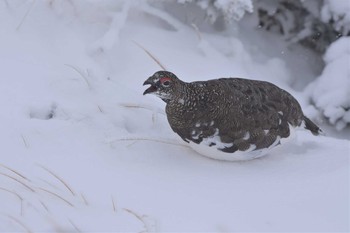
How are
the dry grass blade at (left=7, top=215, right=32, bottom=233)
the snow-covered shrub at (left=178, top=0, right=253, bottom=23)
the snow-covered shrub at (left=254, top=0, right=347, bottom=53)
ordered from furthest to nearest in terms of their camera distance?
the snow-covered shrub at (left=254, top=0, right=347, bottom=53), the snow-covered shrub at (left=178, top=0, right=253, bottom=23), the dry grass blade at (left=7, top=215, right=32, bottom=233)

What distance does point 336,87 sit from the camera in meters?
A: 4.16

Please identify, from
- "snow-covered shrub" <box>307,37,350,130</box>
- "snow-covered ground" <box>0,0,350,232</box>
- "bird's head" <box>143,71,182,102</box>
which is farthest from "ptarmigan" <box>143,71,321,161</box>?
"snow-covered shrub" <box>307,37,350,130</box>

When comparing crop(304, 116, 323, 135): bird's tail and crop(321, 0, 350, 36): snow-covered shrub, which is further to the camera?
crop(321, 0, 350, 36): snow-covered shrub

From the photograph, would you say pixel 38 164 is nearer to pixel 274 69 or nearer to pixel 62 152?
pixel 62 152

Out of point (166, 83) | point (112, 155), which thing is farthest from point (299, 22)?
point (112, 155)

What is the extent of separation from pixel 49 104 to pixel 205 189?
3.10 ft

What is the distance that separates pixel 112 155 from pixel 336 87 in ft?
6.84

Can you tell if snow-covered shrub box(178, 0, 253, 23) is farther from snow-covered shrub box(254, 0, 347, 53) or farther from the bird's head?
the bird's head

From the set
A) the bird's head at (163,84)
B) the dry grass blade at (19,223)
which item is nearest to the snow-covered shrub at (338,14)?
the bird's head at (163,84)

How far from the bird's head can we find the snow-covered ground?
27 cm

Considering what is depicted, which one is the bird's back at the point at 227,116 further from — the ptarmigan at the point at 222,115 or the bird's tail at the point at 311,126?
the bird's tail at the point at 311,126

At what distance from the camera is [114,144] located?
2.80 m

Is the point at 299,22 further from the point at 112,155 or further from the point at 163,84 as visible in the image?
the point at 112,155

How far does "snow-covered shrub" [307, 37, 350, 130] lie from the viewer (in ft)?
13.5
